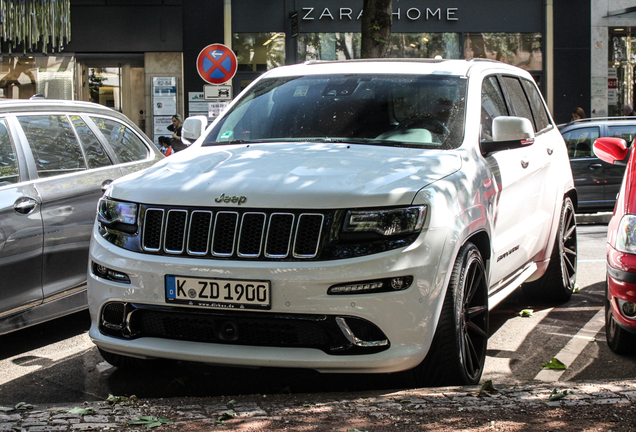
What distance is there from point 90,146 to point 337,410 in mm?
3363

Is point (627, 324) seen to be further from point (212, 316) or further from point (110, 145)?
point (110, 145)

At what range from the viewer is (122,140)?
21.0 ft

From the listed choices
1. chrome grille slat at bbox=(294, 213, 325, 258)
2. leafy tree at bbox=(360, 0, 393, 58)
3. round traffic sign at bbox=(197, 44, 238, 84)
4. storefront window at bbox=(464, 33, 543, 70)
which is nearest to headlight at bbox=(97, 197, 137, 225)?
chrome grille slat at bbox=(294, 213, 325, 258)

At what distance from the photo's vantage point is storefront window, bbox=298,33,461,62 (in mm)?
20531

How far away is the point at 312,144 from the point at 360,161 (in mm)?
512

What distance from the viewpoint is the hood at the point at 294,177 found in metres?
3.71

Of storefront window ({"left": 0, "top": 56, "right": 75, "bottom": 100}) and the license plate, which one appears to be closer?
the license plate

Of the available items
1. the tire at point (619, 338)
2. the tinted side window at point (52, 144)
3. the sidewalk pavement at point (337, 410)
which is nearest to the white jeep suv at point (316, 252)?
the sidewalk pavement at point (337, 410)

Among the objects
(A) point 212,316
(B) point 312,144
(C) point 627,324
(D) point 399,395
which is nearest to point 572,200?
(C) point 627,324

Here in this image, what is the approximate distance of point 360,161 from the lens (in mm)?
4156

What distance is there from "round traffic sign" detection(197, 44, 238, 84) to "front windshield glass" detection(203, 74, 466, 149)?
722cm

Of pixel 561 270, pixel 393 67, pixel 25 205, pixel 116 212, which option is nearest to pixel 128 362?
pixel 116 212

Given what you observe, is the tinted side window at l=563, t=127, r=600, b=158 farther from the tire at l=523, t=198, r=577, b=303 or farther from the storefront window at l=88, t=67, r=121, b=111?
the storefront window at l=88, t=67, r=121, b=111

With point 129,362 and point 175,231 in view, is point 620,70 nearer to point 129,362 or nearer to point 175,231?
point 129,362
